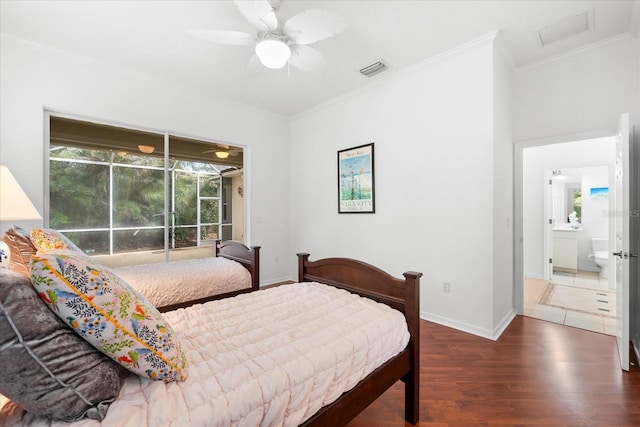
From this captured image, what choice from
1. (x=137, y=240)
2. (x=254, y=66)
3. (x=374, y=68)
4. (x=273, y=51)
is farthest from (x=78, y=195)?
(x=374, y=68)

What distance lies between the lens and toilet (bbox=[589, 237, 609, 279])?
4.62 meters

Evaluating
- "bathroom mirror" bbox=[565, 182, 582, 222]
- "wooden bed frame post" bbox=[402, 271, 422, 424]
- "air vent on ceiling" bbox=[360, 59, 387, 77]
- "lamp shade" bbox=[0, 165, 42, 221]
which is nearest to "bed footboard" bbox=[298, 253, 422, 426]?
"wooden bed frame post" bbox=[402, 271, 422, 424]

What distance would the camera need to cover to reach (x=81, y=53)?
9.78 feet

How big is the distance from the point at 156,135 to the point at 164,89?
58 centimetres

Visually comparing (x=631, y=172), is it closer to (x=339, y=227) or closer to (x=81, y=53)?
(x=339, y=227)

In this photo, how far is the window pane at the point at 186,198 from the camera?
12.6 feet

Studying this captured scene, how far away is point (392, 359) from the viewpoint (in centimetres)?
154

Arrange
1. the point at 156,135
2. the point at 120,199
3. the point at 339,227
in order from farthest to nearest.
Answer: the point at 339,227, the point at 156,135, the point at 120,199

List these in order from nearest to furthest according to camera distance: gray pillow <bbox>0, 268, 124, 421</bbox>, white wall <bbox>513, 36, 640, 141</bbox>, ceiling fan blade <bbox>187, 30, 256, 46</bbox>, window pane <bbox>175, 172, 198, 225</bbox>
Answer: gray pillow <bbox>0, 268, 124, 421</bbox> < ceiling fan blade <bbox>187, 30, 256, 46</bbox> < white wall <bbox>513, 36, 640, 141</bbox> < window pane <bbox>175, 172, 198, 225</bbox>

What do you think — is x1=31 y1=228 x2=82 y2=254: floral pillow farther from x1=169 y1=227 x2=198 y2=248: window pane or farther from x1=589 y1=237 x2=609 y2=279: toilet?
x1=589 y1=237 x2=609 y2=279: toilet

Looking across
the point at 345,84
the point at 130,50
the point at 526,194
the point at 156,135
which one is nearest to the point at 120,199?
the point at 156,135

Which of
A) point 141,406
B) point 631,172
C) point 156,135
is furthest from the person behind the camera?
point 156,135

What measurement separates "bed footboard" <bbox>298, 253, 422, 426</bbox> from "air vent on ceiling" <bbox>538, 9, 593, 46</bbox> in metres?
2.67

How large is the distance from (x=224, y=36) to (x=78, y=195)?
247cm
